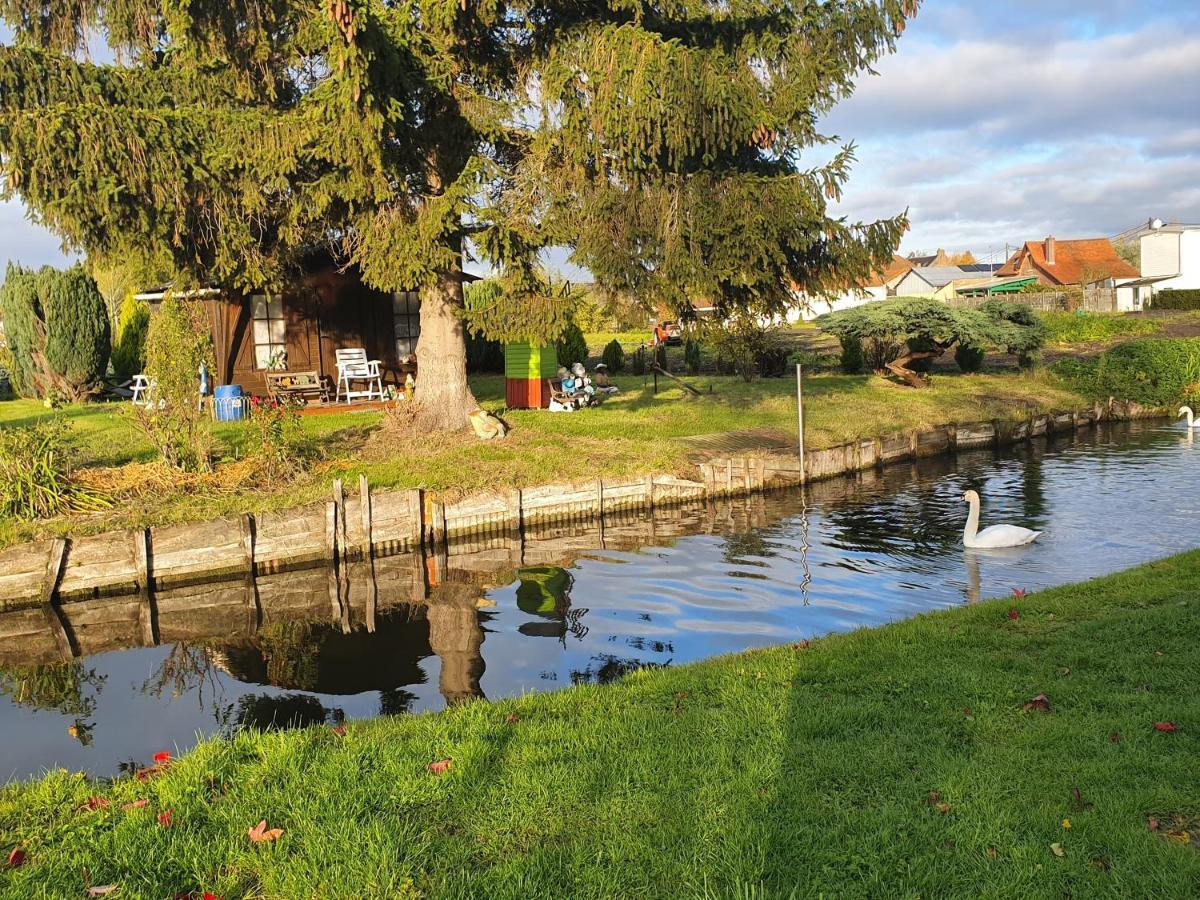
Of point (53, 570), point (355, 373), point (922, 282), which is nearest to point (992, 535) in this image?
point (53, 570)

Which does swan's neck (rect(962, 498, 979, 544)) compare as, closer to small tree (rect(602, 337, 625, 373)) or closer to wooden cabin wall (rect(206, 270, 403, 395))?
wooden cabin wall (rect(206, 270, 403, 395))

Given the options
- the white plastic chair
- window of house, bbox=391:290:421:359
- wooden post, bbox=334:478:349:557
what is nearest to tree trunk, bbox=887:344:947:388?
window of house, bbox=391:290:421:359

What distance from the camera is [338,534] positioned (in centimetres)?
1264

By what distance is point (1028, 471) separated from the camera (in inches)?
719

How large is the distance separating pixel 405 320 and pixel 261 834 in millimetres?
20620

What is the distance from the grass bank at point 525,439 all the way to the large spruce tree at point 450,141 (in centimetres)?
180

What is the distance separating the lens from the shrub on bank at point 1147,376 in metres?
25.9

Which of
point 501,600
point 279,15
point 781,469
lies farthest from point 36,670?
point 781,469

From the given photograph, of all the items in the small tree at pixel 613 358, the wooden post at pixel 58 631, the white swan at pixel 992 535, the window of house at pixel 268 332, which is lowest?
the wooden post at pixel 58 631

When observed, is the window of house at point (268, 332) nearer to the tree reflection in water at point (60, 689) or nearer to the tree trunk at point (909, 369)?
the tree reflection in water at point (60, 689)

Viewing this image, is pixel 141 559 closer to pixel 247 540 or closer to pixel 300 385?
pixel 247 540

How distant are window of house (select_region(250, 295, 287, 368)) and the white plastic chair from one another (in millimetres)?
1263

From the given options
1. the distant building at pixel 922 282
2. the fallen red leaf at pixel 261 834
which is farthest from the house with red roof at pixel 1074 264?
the fallen red leaf at pixel 261 834

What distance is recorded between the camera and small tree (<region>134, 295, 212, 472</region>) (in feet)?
43.0
